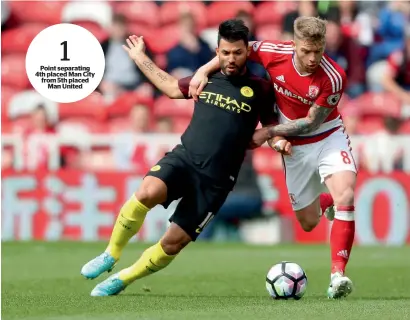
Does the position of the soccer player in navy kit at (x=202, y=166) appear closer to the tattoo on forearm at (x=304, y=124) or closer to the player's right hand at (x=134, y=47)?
the tattoo on forearm at (x=304, y=124)

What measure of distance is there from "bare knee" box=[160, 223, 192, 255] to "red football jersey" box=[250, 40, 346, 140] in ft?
4.15

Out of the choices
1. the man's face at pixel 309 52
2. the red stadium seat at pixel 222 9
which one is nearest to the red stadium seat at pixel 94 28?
the red stadium seat at pixel 222 9

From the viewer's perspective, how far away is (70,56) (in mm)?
9156

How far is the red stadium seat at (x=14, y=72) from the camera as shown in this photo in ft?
54.7

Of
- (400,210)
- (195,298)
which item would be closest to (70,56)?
(195,298)

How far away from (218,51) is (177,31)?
9.14 meters

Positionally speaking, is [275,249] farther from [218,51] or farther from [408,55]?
[218,51]

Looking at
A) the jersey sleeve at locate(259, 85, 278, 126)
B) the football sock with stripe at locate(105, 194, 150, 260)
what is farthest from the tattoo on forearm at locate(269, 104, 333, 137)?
the football sock with stripe at locate(105, 194, 150, 260)

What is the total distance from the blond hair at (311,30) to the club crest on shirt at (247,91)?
609 mm

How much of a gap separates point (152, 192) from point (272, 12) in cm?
1005

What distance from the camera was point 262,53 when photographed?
8.53m

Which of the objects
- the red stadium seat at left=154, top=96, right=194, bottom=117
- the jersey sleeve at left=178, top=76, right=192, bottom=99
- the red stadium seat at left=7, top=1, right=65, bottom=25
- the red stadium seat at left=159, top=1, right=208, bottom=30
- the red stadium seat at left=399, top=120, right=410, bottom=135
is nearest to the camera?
the jersey sleeve at left=178, top=76, right=192, bottom=99

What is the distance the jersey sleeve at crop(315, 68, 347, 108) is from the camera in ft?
26.8

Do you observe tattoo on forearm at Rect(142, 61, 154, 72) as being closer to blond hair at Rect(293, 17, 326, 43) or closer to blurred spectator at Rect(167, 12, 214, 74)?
blond hair at Rect(293, 17, 326, 43)
